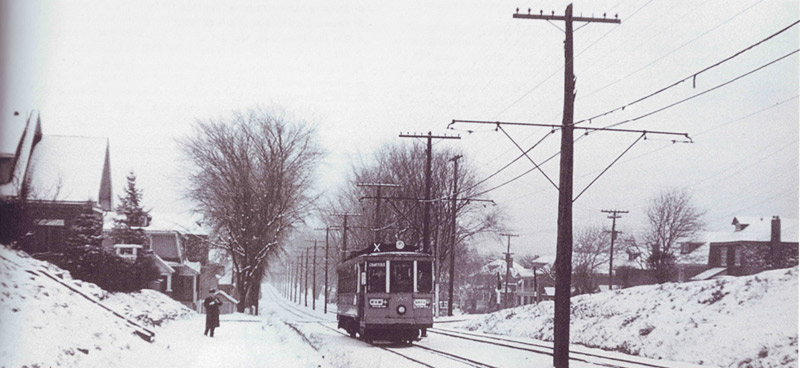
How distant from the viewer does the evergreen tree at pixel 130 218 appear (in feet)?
134

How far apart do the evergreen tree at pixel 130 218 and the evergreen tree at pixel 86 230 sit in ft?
36.8

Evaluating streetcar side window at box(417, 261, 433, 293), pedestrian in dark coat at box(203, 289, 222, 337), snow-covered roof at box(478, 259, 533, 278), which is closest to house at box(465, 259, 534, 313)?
snow-covered roof at box(478, 259, 533, 278)

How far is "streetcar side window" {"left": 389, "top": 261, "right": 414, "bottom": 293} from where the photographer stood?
77.3 ft

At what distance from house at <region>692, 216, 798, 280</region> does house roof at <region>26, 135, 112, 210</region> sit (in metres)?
23.2

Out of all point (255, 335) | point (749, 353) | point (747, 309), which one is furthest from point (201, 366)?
point (747, 309)

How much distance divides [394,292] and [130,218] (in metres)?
23.1

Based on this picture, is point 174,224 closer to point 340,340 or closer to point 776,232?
point 340,340

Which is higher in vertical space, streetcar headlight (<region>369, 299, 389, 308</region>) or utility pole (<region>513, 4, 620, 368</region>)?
utility pole (<region>513, 4, 620, 368</region>)

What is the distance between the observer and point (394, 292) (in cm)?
2348

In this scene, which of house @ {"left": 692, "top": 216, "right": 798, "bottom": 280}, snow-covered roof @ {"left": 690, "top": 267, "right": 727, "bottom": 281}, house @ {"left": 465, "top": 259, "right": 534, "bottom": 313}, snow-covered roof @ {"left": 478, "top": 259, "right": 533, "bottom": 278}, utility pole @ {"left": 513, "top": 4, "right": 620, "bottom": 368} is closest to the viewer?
utility pole @ {"left": 513, "top": 4, "right": 620, "bottom": 368}

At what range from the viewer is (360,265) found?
964 inches

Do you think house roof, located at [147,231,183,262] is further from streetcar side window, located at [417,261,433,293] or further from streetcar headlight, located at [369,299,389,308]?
streetcar side window, located at [417,261,433,293]

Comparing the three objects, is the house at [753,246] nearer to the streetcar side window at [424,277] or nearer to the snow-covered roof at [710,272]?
the snow-covered roof at [710,272]

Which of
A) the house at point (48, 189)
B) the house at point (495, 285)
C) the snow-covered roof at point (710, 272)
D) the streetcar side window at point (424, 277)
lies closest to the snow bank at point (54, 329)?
the house at point (48, 189)
